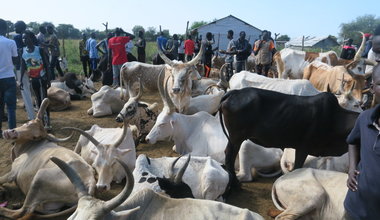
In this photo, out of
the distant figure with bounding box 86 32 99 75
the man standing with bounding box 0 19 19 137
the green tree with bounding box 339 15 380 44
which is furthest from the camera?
the green tree with bounding box 339 15 380 44

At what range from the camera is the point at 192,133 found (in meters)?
5.79

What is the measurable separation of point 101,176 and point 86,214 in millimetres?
1825

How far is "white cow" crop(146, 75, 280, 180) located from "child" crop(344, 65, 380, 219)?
2623 millimetres

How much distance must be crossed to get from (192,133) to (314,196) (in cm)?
269

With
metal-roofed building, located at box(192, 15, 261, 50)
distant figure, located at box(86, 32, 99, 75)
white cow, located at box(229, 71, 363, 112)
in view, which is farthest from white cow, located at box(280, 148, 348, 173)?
metal-roofed building, located at box(192, 15, 261, 50)

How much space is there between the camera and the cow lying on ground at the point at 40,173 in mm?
3746

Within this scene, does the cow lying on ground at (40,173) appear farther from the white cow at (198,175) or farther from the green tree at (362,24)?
the green tree at (362,24)

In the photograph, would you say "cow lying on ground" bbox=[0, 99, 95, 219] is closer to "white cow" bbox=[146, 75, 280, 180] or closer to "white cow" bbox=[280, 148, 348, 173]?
"white cow" bbox=[146, 75, 280, 180]

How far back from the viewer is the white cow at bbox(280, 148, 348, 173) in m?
4.54

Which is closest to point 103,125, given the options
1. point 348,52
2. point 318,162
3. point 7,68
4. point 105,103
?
point 105,103

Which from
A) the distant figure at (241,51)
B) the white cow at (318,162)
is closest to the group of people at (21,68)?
the white cow at (318,162)

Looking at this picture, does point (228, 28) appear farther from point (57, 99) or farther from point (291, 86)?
point (291, 86)

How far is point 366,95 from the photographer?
7336 mm

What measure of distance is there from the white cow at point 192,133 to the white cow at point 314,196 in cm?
144
